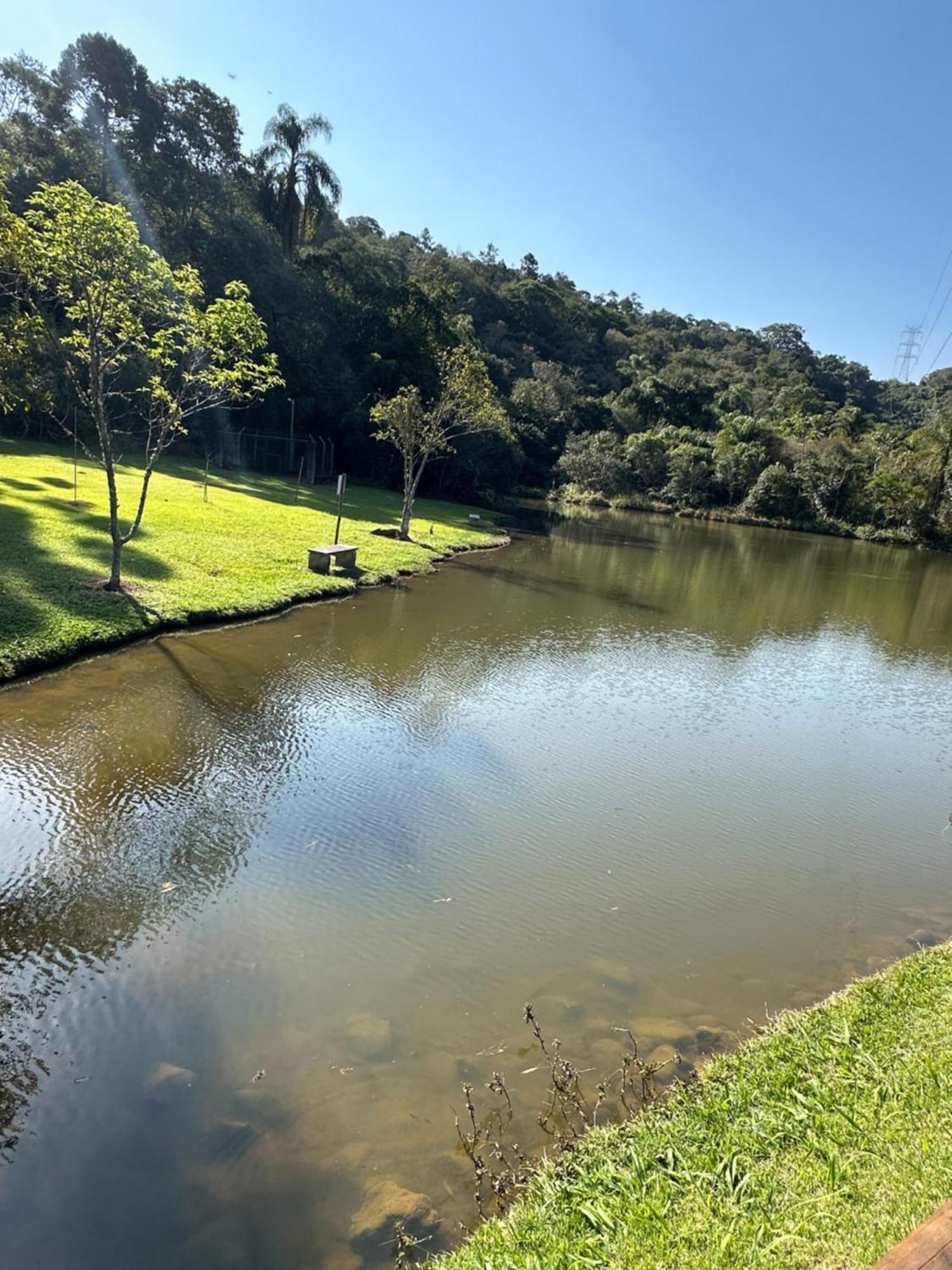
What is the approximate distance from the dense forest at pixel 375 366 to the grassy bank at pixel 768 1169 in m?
24.8

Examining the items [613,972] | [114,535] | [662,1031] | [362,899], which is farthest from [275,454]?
[662,1031]

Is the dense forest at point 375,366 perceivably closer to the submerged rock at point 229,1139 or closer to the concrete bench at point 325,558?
the concrete bench at point 325,558

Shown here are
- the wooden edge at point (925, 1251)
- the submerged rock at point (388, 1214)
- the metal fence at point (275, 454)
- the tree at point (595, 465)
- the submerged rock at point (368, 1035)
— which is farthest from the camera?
the tree at point (595, 465)

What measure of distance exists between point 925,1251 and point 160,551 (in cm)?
1743

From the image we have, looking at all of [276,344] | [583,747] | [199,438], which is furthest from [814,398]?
[583,747]

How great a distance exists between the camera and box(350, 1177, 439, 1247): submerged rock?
347 centimetres

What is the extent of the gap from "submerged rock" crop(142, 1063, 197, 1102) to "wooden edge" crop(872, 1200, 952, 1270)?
358cm

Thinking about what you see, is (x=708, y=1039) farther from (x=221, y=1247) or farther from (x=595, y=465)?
(x=595, y=465)

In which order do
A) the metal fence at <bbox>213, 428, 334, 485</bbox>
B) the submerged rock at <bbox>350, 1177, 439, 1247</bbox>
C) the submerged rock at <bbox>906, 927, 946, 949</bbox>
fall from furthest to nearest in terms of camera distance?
the metal fence at <bbox>213, 428, 334, 485</bbox>, the submerged rock at <bbox>906, 927, 946, 949</bbox>, the submerged rock at <bbox>350, 1177, 439, 1247</bbox>

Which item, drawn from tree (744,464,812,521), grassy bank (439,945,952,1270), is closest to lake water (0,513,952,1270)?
grassy bank (439,945,952,1270)

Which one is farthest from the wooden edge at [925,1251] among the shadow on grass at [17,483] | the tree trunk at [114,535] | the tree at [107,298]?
the shadow on grass at [17,483]

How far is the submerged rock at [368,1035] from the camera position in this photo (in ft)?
14.8

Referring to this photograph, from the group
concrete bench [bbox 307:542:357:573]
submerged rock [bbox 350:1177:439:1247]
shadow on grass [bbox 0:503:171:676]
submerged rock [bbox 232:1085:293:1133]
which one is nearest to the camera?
submerged rock [bbox 350:1177:439:1247]

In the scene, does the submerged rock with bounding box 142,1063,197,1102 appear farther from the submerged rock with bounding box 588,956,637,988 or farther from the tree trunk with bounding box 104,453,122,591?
the tree trunk with bounding box 104,453,122,591
